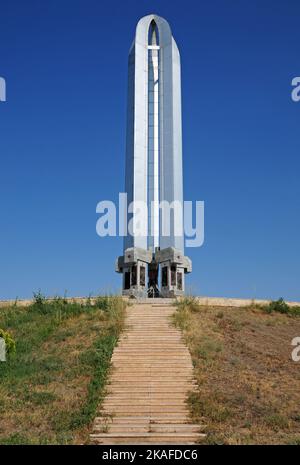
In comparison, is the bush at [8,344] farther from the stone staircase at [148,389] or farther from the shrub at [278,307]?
the shrub at [278,307]

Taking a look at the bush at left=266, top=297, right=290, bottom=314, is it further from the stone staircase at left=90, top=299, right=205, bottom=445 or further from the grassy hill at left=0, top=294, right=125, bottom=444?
the grassy hill at left=0, top=294, right=125, bottom=444

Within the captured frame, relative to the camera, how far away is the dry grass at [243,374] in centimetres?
1135

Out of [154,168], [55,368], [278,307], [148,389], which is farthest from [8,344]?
[154,168]

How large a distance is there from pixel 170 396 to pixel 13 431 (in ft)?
12.7

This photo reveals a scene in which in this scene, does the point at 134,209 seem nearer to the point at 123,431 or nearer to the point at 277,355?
the point at 277,355

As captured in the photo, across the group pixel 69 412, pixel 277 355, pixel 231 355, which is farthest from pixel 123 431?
pixel 277 355

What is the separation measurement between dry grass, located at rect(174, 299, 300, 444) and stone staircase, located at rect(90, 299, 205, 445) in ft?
1.28

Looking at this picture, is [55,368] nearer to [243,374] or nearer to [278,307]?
[243,374]

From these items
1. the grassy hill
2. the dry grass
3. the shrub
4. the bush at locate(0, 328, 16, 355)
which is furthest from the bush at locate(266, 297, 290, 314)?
the bush at locate(0, 328, 16, 355)

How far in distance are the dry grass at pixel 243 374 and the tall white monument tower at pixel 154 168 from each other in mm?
8395

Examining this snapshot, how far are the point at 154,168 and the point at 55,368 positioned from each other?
721 inches

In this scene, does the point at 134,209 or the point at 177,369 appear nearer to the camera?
the point at 177,369

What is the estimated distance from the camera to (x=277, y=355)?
16500 mm

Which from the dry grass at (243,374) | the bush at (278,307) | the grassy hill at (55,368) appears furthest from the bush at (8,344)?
the bush at (278,307)
